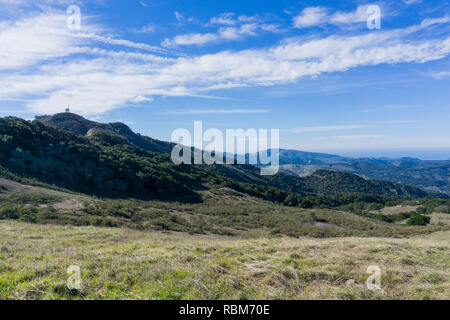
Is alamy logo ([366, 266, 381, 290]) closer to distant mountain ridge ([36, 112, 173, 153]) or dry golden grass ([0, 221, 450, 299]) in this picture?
dry golden grass ([0, 221, 450, 299])

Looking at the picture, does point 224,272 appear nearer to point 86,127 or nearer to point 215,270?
point 215,270

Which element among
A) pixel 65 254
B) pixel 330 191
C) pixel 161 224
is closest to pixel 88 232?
pixel 65 254

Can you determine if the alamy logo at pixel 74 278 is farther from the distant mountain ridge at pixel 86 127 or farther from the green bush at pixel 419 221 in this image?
the distant mountain ridge at pixel 86 127

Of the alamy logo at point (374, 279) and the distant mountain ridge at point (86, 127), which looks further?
the distant mountain ridge at point (86, 127)

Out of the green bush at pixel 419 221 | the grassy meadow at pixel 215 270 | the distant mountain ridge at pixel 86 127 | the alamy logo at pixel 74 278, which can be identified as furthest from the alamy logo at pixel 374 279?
the distant mountain ridge at pixel 86 127

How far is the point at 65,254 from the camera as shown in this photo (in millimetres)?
7547

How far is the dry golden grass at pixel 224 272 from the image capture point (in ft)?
16.0

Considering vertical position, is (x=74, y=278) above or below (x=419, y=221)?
above

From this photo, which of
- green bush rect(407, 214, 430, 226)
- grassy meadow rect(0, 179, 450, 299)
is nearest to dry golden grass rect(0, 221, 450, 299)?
grassy meadow rect(0, 179, 450, 299)

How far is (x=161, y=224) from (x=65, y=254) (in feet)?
40.2

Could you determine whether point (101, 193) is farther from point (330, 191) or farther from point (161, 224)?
point (330, 191)

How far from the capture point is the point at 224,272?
6176 millimetres

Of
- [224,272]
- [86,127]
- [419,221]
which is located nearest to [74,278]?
[224,272]

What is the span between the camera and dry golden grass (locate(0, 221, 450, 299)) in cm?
489
